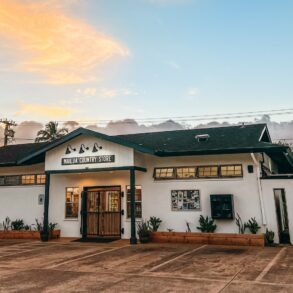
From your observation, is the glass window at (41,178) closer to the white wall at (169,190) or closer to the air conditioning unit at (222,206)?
the white wall at (169,190)

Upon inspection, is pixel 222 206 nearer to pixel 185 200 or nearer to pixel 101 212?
pixel 185 200

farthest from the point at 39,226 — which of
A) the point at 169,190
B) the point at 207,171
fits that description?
the point at 207,171

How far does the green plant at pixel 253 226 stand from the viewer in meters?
12.7

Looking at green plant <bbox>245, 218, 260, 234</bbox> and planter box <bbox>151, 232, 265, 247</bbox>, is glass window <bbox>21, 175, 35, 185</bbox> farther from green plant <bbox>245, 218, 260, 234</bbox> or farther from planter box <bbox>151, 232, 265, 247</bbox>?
green plant <bbox>245, 218, 260, 234</bbox>

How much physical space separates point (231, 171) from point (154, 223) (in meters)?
4.51

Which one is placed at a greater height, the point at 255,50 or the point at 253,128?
the point at 255,50

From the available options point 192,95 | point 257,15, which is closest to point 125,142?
point 257,15

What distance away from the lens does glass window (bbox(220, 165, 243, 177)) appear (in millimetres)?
13602

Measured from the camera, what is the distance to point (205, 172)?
46.6 ft

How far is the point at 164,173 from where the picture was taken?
48.9ft

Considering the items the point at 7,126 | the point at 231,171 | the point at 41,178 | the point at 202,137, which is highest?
the point at 7,126

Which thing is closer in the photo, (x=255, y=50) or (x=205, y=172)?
(x=205, y=172)

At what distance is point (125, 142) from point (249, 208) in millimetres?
6432

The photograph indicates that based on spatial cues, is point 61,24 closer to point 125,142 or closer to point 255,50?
point 125,142
